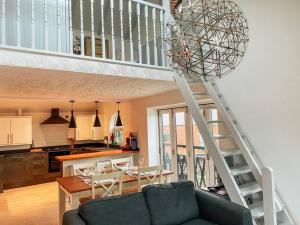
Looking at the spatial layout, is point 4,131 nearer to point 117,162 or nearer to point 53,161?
point 53,161

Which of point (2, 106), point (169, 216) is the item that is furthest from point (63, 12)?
point (2, 106)

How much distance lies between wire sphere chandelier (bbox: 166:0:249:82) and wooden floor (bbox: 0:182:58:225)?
404 cm

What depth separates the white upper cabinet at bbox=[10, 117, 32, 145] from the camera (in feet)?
22.7

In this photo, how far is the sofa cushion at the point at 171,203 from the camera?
9.47 feet

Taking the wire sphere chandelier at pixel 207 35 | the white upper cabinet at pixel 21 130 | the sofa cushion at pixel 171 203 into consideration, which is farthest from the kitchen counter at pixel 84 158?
the wire sphere chandelier at pixel 207 35

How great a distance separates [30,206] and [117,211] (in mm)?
3507

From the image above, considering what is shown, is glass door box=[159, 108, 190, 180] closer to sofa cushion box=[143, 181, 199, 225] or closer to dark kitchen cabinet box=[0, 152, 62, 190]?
sofa cushion box=[143, 181, 199, 225]

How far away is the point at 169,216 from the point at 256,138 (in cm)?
166

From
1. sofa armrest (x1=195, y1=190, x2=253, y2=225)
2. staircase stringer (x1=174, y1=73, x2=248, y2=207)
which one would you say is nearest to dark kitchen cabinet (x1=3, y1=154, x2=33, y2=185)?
staircase stringer (x1=174, y1=73, x2=248, y2=207)

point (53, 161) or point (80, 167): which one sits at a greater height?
point (80, 167)

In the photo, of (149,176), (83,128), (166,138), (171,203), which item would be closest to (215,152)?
(171,203)

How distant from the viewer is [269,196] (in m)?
2.54

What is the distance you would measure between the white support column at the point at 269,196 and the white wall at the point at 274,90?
0.77 metres

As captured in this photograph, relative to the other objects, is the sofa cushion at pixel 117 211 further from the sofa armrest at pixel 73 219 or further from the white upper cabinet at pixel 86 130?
the white upper cabinet at pixel 86 130
